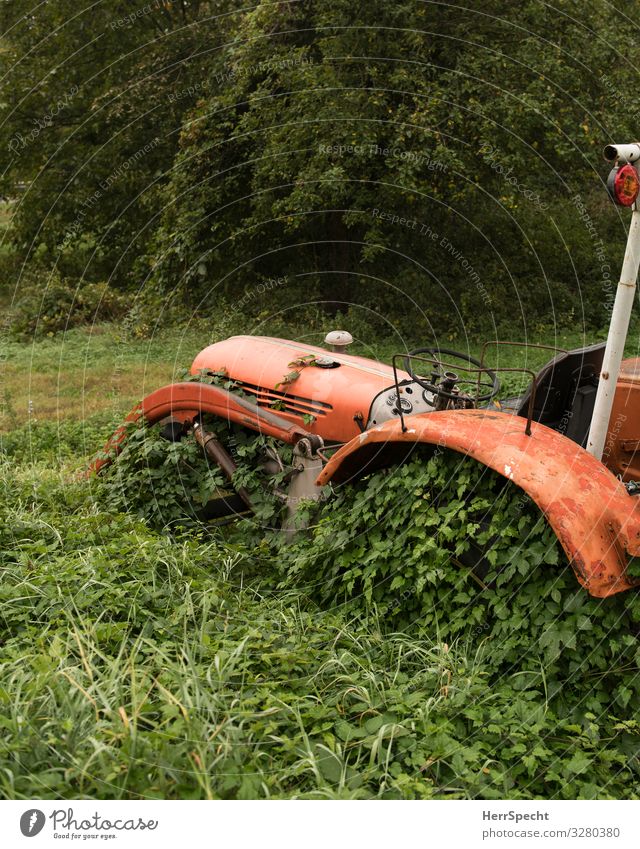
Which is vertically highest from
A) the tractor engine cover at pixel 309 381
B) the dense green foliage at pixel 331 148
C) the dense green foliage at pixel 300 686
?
the dense green foliage at pixel 331 148

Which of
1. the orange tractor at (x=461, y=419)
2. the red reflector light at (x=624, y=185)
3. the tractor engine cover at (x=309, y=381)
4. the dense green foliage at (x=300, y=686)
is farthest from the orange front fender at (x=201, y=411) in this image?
the red reflector light at (x=624, y=185)

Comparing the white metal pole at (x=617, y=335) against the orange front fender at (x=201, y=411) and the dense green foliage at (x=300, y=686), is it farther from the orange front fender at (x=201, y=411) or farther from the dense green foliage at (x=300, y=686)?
the orange front fender at (x=201, y=411)

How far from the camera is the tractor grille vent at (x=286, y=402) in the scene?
4.36m

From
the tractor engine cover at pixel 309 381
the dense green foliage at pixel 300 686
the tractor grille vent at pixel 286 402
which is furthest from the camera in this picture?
the tractor grille vent at pixel 286 402

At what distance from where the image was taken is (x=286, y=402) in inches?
179

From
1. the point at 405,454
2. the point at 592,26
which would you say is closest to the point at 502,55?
the point at 592,26

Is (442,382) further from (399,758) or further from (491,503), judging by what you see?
(399,758)

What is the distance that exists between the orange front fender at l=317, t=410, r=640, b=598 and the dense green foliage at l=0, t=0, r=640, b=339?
3.65 m

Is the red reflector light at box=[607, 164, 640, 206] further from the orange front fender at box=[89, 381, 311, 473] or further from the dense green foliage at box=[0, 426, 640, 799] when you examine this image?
the orange front fender at box=[89, 381, 311, 473]

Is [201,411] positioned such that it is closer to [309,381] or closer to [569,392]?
[309,381]

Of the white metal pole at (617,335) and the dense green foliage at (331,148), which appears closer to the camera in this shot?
the white metal pole at (617,335)

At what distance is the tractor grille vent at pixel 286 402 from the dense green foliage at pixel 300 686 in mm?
769

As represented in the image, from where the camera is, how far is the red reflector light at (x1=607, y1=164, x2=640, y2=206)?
9.14ft

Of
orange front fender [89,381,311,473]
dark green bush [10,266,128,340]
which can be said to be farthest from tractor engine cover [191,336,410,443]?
dark green bush [10,266,128,340]
